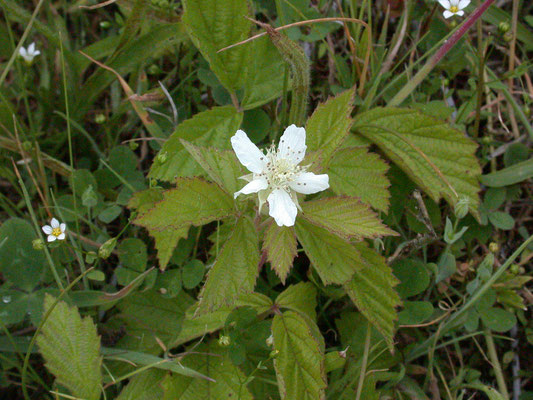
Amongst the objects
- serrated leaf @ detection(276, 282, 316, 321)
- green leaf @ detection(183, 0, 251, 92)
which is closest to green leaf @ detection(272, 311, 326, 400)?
serrated leaf @ detection(276, 282, 316, 321)

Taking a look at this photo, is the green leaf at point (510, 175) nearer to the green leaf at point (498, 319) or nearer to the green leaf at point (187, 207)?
the green leaf at point (498, 319)

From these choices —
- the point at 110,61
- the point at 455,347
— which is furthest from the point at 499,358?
the point at 110,61

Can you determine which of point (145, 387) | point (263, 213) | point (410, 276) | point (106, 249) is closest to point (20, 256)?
point (106, 249)

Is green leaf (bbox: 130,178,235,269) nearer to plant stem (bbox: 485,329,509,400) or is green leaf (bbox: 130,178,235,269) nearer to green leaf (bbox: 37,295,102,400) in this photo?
green leaf (bbox: 37,295,102,400)

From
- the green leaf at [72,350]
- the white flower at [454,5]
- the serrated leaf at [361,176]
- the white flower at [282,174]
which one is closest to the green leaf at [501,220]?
the serrated leaf at [361,176]

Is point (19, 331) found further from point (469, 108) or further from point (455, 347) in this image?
point (469, 108)

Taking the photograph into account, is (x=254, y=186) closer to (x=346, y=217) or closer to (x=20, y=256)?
(x=346, y=217)
